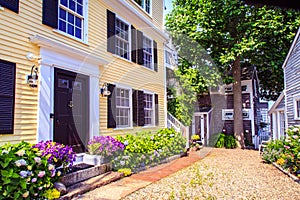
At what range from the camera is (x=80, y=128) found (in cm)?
597

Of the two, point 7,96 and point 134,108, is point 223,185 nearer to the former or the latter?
point 134,108

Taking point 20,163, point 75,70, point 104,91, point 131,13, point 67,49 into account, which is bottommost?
point 20,163

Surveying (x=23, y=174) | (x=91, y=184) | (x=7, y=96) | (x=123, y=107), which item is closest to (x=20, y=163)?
(x=23, y=174)

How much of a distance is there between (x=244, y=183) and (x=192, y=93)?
6502 millimetres

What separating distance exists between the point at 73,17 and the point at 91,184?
4103 millimetres

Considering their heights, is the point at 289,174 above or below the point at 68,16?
below

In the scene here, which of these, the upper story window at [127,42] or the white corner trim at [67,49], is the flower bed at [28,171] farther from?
the upper story window at [127,42]

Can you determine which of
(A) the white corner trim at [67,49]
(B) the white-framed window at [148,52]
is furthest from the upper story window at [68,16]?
(B) the white-framed window at [148,52]

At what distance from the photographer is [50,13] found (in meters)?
5.06

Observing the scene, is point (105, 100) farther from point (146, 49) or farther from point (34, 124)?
point (146, 49)

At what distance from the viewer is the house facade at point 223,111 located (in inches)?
548

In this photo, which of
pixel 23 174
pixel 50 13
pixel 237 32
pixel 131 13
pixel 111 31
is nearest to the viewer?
pixel 23 174

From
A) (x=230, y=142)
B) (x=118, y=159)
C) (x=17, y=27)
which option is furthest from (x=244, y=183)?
(x=230, y=142)

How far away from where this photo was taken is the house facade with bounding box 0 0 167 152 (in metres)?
4.32
